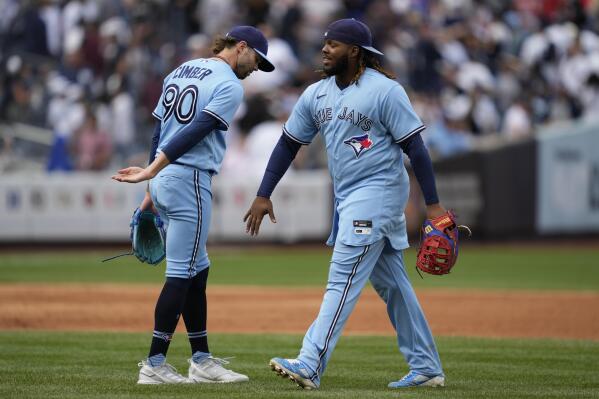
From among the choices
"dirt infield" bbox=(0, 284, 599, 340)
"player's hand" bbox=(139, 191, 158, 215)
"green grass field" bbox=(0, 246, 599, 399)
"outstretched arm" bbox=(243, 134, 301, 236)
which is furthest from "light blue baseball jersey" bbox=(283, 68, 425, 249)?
"dirt infield" bbox=(0, 284, 599, 340)

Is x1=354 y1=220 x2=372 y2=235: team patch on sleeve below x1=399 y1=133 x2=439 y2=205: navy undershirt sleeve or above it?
below

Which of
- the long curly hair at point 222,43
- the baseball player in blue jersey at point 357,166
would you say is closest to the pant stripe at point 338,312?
the baseball player in blue jersey at point 357,166

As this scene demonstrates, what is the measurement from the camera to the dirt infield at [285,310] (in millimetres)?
10305

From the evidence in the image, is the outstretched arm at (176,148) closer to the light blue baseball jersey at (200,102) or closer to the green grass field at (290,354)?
the light blue baseball jersey at (200,102)

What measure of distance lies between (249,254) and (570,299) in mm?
6777

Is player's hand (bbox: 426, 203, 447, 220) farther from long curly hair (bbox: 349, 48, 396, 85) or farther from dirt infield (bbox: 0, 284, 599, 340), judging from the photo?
dirt infield (bbox: 0, 284, 599, 340)

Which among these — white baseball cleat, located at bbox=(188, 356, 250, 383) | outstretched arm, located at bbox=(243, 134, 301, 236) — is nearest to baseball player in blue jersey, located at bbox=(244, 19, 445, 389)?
outstretched arm, located at bbox=(243, 134, 301, 236)

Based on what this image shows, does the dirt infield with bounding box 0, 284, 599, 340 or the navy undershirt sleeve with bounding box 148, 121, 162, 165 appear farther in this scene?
the dirt infield with bounding box 0, 284, 599, 340

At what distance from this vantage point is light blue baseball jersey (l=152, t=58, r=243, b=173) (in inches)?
263

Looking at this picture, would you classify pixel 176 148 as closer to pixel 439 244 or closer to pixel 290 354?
pixel 439 244

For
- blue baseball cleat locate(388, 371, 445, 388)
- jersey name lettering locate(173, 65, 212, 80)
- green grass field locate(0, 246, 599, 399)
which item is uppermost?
jersey name lettering locate(173, 65, 212, 80)

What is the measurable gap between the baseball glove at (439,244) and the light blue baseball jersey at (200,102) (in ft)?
4.24

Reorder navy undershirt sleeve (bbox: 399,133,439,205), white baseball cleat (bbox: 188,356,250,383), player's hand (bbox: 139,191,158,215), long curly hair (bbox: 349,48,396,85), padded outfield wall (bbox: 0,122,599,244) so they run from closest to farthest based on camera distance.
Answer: navy undershirt sleeve (bbox: 399,133,439,205)
long curly hair (bbox: 349,48,396,85)
white baseball cleat (bbox: 188,356,250,383)
player's hand (bbox: 139,191,158,215)
padded outfield wall (bbox: 0,122,599,244)

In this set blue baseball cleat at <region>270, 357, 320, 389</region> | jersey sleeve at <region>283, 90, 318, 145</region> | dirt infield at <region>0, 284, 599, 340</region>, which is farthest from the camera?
dirt infield at <region>0, 284, 599, 340</region>
